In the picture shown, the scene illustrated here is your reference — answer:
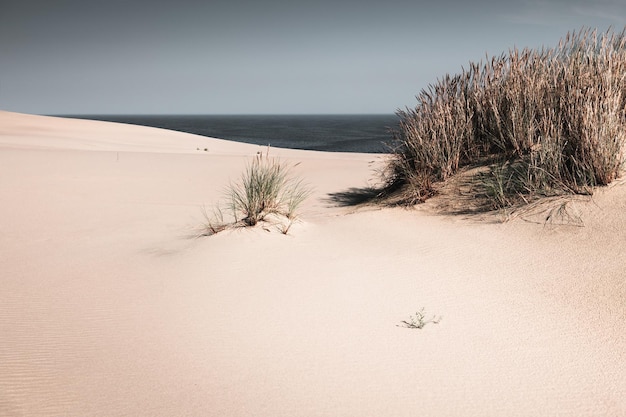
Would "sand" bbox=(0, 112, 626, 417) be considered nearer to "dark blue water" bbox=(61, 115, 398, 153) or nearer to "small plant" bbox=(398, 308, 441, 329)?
"small plant" bbox=(398, 308, 441, 329)

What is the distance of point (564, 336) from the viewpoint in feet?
10.9

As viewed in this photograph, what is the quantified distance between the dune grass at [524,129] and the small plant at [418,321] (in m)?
2.96

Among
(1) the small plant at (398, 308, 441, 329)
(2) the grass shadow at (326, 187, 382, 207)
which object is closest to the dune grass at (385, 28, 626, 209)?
(2) the grass shadow at (326, 187, 382, 207)

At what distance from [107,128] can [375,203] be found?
26.6 m

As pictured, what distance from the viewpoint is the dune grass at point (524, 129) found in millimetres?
5840

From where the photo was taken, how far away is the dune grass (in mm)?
5840

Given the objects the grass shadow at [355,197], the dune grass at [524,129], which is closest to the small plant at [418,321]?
the dune grass at [524,129]

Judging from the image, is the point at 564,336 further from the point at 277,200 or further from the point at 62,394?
the point at 277,200

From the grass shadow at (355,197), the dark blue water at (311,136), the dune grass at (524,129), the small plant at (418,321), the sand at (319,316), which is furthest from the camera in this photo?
the dark blue water at (311,136)

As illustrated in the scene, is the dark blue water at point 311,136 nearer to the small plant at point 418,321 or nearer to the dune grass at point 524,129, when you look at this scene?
the dune grass at point 524,129

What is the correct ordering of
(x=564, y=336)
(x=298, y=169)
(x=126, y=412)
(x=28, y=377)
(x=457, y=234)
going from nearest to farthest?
(x=126, y=412) < (x=28, y=377) < (x=564, y=336) < (x=457, y=234) < (x=298, y=169)

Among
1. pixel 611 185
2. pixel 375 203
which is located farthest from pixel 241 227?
pixel 611 185

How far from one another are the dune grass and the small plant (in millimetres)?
2965

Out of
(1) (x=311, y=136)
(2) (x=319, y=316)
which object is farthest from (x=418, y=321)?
(1) (x=311, y=136)
